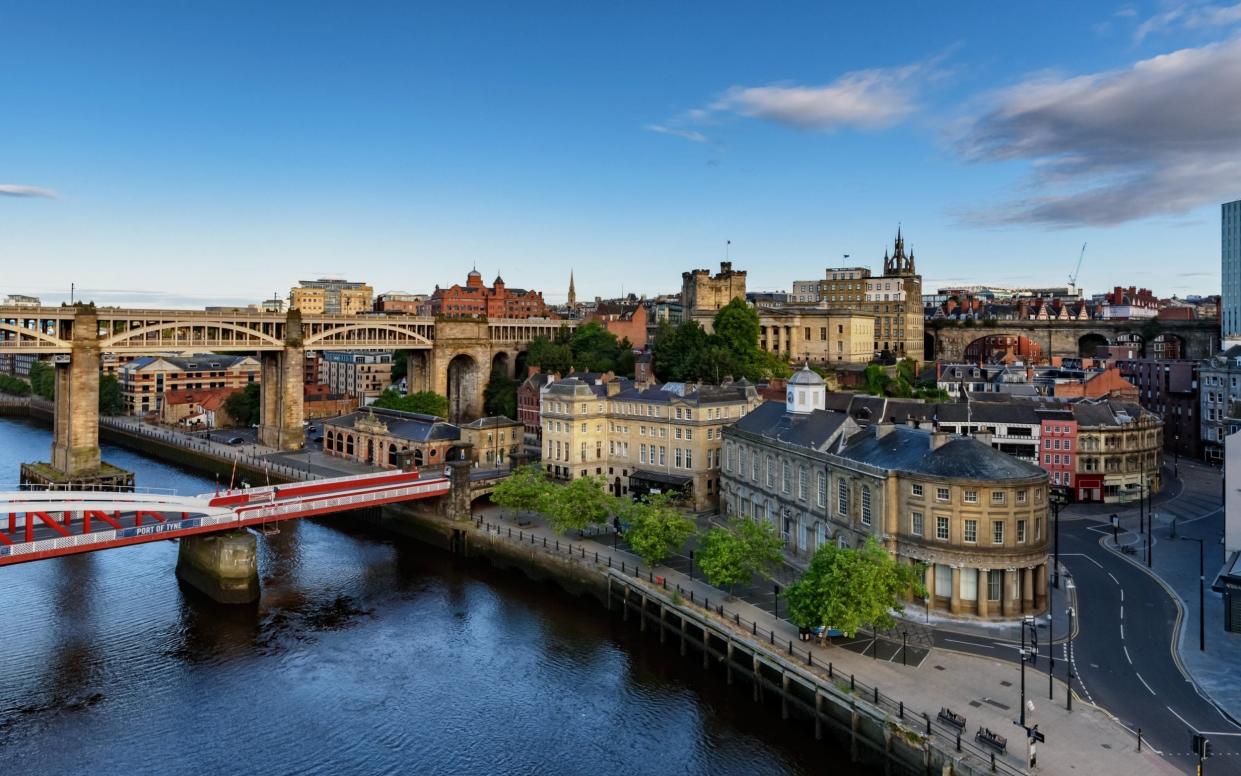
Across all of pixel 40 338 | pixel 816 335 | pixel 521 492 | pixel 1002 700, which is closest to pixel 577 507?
pixel 521 492

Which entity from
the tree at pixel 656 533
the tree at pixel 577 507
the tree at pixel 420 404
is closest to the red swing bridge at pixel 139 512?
the tree at pixel 577 507

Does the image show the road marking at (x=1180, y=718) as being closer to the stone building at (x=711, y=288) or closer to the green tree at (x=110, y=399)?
the stone building at (x=711, y=288)

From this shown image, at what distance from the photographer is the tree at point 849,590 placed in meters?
37.9

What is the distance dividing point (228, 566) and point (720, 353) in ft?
194

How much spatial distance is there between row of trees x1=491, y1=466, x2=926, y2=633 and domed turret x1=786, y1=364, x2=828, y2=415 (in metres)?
9.63

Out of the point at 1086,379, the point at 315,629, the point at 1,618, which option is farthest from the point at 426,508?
the point at 1086,379

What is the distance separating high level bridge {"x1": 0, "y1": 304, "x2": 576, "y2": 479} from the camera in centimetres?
8825

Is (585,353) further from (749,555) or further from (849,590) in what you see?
(849,590)

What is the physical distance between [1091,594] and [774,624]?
1752cm

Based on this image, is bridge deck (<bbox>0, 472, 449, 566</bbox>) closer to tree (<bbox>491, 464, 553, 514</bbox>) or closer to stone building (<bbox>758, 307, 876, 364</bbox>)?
tree (<bbox>491, 464, 553, 514</bbox>)

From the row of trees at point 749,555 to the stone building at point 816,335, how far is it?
234 feet

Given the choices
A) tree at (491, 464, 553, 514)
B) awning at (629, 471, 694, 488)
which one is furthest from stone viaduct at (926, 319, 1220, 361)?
tree at (491, 464, 553, 514)

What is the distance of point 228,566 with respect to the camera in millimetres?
51969

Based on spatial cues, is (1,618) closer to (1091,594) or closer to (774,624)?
(774,624)
